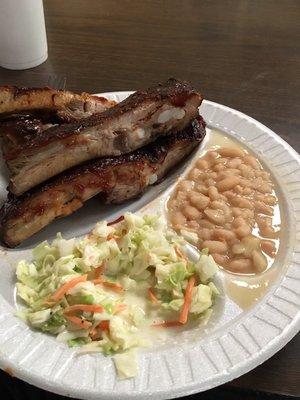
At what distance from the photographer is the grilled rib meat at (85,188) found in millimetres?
1799

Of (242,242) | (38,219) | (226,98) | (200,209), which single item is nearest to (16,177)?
(38,219)

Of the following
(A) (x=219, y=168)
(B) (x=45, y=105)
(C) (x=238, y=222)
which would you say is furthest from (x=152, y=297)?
(B) (x=45, y=105)

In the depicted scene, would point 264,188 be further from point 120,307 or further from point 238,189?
point 120,307

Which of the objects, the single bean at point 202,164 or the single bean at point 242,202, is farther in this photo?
the single bean at point 202,164

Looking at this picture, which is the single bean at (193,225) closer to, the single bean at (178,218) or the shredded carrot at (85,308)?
the single bean at (178,218)

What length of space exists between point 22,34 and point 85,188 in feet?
4.12

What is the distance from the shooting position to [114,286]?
1.62 m

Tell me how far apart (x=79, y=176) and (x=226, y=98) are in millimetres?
1086

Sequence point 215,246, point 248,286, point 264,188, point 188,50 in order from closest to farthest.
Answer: point 248,286, point 215,246, point 264,188, point 188,50

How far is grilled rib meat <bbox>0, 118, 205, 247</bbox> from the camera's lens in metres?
1.80

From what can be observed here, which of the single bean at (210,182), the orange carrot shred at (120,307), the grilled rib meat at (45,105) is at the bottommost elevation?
the single bean at (210,182)

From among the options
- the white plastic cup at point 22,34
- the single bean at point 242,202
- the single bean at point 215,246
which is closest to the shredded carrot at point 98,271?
the single bean at point 215,246

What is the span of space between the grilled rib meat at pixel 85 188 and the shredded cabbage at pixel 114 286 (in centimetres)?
11

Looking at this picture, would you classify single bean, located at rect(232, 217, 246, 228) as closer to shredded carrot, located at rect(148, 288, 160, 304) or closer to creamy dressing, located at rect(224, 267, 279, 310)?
creamy dressing, located at rect(224, 267, 279, 310)
